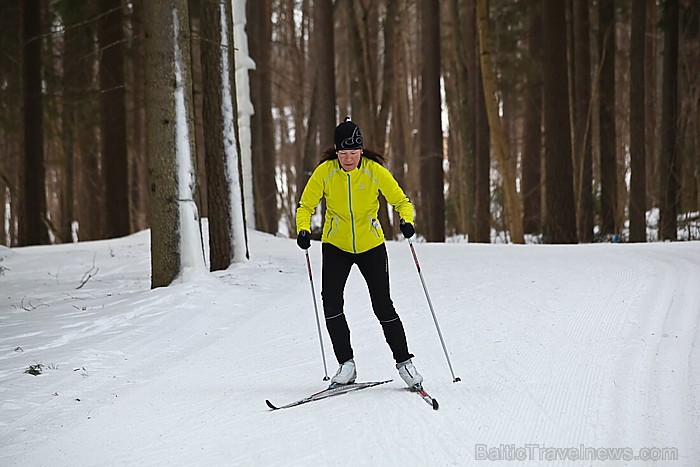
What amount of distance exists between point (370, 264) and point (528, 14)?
17.0 meters

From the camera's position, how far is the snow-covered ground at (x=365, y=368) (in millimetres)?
4449

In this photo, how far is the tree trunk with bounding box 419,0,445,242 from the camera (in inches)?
770

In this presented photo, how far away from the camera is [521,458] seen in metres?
4.17

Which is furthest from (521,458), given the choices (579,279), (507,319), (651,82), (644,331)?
(651,82)

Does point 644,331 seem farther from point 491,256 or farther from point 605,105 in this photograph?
point 605,105

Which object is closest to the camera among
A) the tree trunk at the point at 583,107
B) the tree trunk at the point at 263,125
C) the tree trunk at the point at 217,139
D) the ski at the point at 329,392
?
the ski at the point at 329,392

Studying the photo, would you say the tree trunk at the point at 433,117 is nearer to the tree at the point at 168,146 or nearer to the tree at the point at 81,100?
the tree at the point at 81,100

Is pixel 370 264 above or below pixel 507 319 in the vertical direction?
above

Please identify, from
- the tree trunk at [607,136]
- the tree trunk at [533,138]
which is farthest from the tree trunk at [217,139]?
the tree trunk at [533,138]

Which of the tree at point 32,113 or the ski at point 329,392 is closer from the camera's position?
the ski at point 329,392

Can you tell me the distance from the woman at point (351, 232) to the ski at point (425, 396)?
0.32 ft

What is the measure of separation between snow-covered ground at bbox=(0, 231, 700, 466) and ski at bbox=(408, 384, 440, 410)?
59 mm

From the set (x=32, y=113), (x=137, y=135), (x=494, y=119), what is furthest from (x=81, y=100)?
(x=494, y=119)

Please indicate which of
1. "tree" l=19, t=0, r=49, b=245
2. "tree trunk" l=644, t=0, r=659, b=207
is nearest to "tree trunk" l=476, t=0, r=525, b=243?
"tree trunk" l=644, t=0, r=659, b=207
